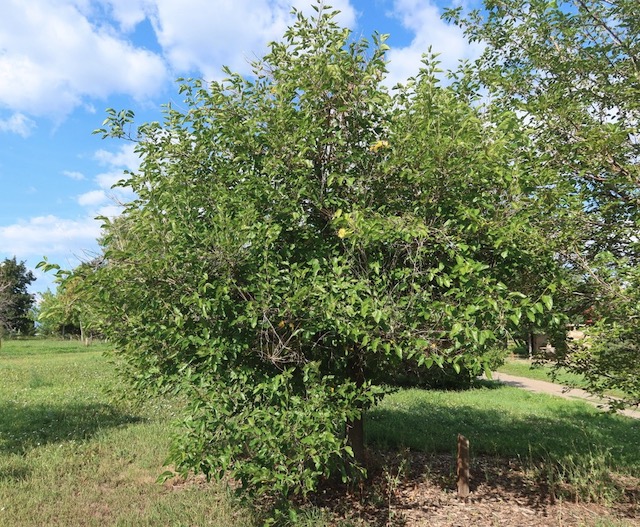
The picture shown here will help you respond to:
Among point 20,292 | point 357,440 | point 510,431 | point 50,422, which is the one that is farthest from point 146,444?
point 20,292

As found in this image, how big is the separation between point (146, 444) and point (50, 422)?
8.90ft

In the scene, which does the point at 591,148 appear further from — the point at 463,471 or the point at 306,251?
the point at 463,471

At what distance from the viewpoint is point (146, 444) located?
743 cm

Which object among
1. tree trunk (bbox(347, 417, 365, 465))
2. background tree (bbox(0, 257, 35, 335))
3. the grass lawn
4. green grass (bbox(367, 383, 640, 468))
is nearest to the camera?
the grass lawn

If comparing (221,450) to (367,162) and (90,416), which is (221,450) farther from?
(90,416)

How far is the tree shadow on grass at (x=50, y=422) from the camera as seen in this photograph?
24.9 feet

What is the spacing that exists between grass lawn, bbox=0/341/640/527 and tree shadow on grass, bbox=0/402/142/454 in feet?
0.06

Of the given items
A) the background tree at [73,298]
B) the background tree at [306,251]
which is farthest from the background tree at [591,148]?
the background tree at [73,298]

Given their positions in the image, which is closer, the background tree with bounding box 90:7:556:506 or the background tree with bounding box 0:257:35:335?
the background tree with bounding box 90:7:556:506

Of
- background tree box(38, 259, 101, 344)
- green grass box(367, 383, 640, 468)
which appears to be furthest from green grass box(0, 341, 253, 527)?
green grass box(367, 383, 640, 468)

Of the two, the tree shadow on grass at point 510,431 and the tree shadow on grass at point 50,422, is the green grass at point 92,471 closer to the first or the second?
the tree shadow on grass at point 50,422

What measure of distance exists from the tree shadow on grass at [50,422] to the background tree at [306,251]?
4.77 meters

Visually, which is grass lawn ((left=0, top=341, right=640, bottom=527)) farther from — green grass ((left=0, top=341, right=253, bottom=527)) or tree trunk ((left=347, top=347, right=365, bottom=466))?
tree trunk ((left=347, top=347, right=365, bottom=466))

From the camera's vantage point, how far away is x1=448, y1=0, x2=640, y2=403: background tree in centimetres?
415
